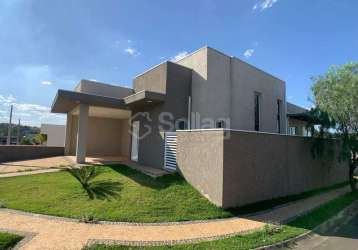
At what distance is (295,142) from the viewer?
11945 mm

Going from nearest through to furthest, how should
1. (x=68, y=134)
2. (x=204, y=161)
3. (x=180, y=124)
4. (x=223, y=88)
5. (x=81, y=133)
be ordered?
(x=204, y=161)
(x=180, y=124)
(x=81, y=133)
(x=223, y=88)
(x=68, y=134)

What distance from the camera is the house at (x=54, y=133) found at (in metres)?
36.3

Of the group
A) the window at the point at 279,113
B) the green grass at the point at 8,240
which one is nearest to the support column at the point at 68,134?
the green grass at the point at 8,240

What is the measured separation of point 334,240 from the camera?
21.5ft

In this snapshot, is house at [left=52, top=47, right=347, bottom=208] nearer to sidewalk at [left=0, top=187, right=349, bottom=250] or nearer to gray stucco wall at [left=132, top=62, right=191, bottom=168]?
gray stucco wall at [left=132, top=62, right=191, bottom=168]

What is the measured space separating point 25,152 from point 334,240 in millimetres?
19541

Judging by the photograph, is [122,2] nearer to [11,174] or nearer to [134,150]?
[134,150]

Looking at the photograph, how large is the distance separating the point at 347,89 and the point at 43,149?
2091 cm

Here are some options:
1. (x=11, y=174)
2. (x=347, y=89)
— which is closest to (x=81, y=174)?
(x=11, y=174)

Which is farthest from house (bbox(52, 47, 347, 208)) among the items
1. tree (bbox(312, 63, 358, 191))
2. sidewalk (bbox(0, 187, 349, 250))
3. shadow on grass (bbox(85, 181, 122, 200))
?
shadow on grass (bbox(85, 181, 122, 200))

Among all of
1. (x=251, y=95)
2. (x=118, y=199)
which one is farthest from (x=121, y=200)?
(x=251, y=95)

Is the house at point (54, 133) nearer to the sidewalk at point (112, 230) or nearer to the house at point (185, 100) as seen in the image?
the house at point (185, 100)

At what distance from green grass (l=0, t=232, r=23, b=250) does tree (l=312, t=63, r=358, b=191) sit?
544 inches

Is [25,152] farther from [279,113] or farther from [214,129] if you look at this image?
[279,113]
